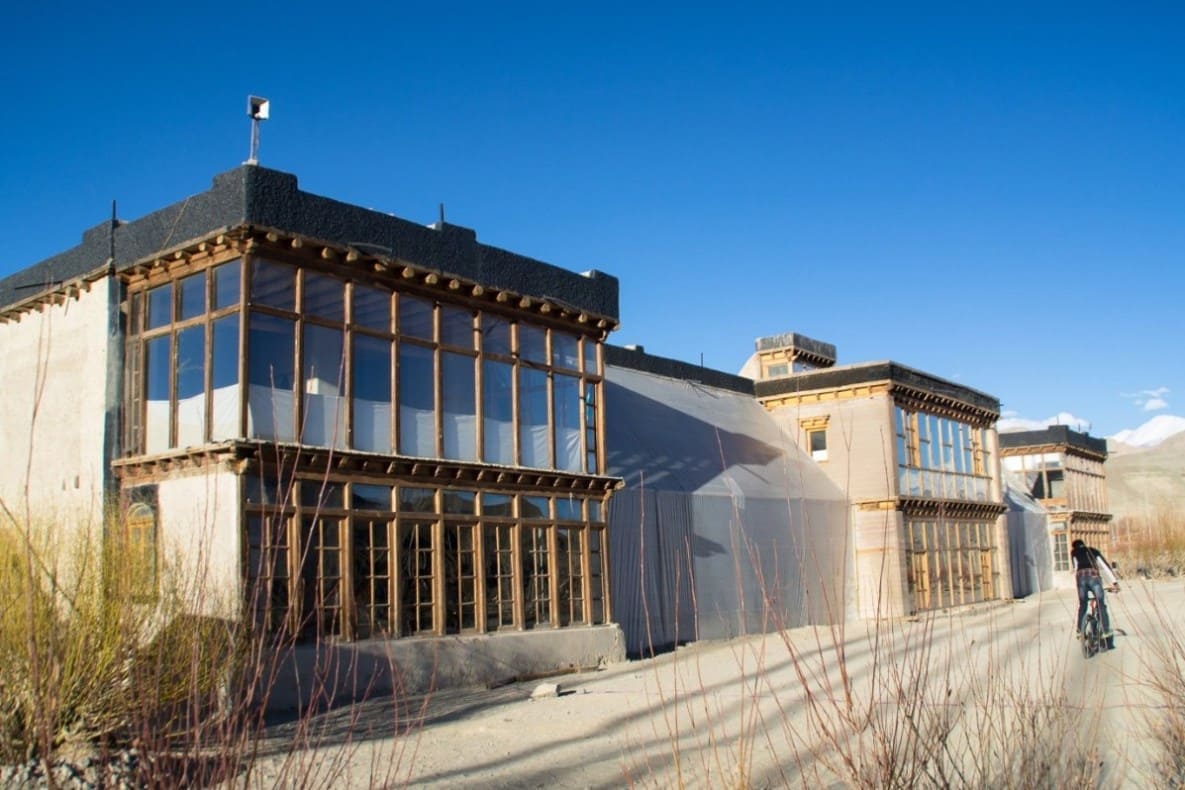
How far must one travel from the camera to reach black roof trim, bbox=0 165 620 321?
14828mm

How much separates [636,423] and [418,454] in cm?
845

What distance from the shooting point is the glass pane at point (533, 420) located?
1870cm

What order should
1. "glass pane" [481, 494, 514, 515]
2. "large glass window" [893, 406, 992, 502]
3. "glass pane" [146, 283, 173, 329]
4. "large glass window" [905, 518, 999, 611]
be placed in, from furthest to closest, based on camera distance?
"large glass window" [893, 406, 992, 502]
"large glass window" [905, 518, 999, 611]
"glass pane" [481, 494, 514, 515]
"glass pane" [146, 283, 173, 329]

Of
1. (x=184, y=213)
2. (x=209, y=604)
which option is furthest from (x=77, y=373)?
(x=209, y=604)

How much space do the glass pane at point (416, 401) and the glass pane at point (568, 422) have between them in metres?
2.65

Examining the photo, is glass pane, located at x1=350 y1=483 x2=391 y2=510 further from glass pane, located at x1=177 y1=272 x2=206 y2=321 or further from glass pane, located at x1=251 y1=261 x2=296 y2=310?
glass pane, located at x1=177 y1=272 x2=206 y2=321

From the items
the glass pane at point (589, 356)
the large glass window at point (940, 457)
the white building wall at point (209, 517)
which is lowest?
the white building wall at point (209, 517)

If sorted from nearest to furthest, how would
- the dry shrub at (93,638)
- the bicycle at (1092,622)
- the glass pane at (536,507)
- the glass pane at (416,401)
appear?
1. the dry shrub at (93,638)
2. the bicycle at (1092,622)
3. the glass pane at (416,401)
4. the glass pane at (536,507)

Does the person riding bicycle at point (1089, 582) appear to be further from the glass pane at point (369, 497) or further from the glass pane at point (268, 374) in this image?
the glass pane at point (268, 374)

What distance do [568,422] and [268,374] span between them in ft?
19.8

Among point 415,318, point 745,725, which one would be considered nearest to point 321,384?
point 415,318

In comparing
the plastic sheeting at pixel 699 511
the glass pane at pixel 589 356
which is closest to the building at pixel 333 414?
the glass pane at pixel 589 356

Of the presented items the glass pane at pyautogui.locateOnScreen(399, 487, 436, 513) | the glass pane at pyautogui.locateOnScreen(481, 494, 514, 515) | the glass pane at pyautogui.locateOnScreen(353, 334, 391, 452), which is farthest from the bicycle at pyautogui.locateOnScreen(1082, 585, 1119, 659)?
the glass pane at pyautogui.locateOnScreen(353, 334, 391, 452)

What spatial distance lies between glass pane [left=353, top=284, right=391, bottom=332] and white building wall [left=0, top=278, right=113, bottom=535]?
3579 millimetres
